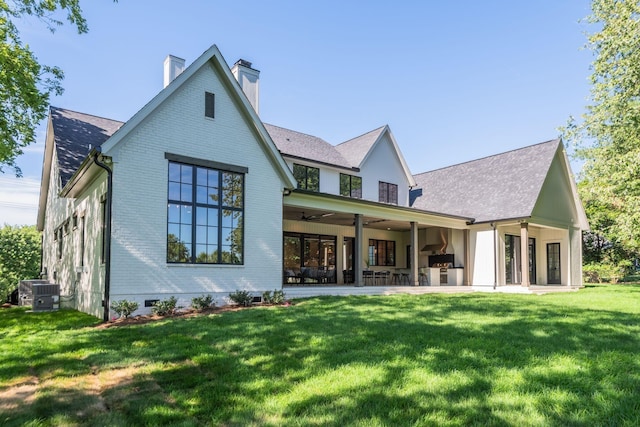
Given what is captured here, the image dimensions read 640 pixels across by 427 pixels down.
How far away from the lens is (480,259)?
63.7ft

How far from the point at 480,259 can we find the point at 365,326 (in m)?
13.7

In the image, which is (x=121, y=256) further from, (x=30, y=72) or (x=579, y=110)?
(x=579, y=110)

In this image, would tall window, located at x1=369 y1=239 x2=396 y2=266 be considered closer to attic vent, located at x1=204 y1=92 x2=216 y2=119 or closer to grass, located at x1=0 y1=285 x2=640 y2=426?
attic vent, located at x1=204 y1=92 x2=216 y2=119

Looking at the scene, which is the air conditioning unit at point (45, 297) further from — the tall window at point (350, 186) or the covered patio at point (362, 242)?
the tall window at point (350, 186)

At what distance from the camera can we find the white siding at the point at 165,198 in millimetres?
10203

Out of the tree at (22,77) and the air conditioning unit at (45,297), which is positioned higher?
the tree at (22,77)

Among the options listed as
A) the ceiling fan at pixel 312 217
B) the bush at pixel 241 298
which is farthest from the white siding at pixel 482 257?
the bush at pixel 241 298

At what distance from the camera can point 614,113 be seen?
17.1m

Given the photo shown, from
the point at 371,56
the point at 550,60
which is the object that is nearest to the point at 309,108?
the point at 371,56

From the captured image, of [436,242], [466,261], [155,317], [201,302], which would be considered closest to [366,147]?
[436,242]

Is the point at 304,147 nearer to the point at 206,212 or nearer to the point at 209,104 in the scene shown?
the point at 209,104

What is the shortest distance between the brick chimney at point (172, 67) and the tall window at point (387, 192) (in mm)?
10133

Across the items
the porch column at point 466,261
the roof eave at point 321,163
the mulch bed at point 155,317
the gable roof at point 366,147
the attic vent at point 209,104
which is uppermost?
the gable roof at point 366,147

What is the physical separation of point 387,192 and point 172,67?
10.9 metres
